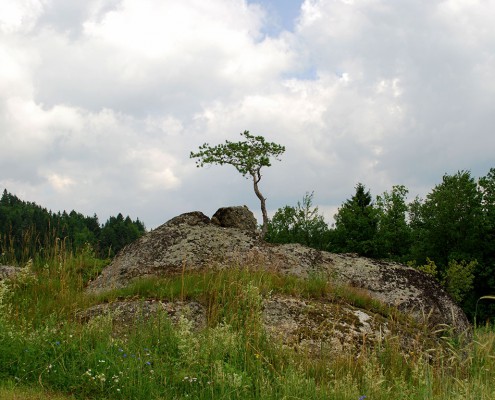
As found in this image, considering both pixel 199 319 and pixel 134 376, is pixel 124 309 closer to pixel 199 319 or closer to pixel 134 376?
pixel 199 319

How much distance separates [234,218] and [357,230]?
34.9 metres

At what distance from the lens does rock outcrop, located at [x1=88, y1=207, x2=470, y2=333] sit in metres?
12.7

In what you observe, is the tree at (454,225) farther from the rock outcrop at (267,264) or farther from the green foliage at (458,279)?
the rock outcrop at (267,264)

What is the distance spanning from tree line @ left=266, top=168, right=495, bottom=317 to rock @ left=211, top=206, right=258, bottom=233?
23973 millimetres

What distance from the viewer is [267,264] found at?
13.2 metres

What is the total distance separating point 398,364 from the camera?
7742 mm

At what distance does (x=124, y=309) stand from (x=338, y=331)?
4.07 meters

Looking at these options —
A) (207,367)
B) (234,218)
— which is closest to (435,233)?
(234,218)

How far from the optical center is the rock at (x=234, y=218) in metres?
16.9

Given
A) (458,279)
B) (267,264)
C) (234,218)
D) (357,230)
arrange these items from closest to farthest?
(267,264)
(234,218)
(458,279)
(357,230)

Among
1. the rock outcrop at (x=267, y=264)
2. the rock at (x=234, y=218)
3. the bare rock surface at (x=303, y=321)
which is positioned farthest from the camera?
the rock at (x=234, y=218)

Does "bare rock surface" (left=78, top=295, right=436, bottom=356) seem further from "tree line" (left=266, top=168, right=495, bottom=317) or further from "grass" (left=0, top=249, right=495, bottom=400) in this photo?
"tree line" (left=266, top=168, right=495, bottom=317)

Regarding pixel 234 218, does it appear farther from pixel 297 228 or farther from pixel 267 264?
pixel 297 228

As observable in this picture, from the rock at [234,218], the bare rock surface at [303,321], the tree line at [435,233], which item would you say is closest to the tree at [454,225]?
the tree line at [435,233]
